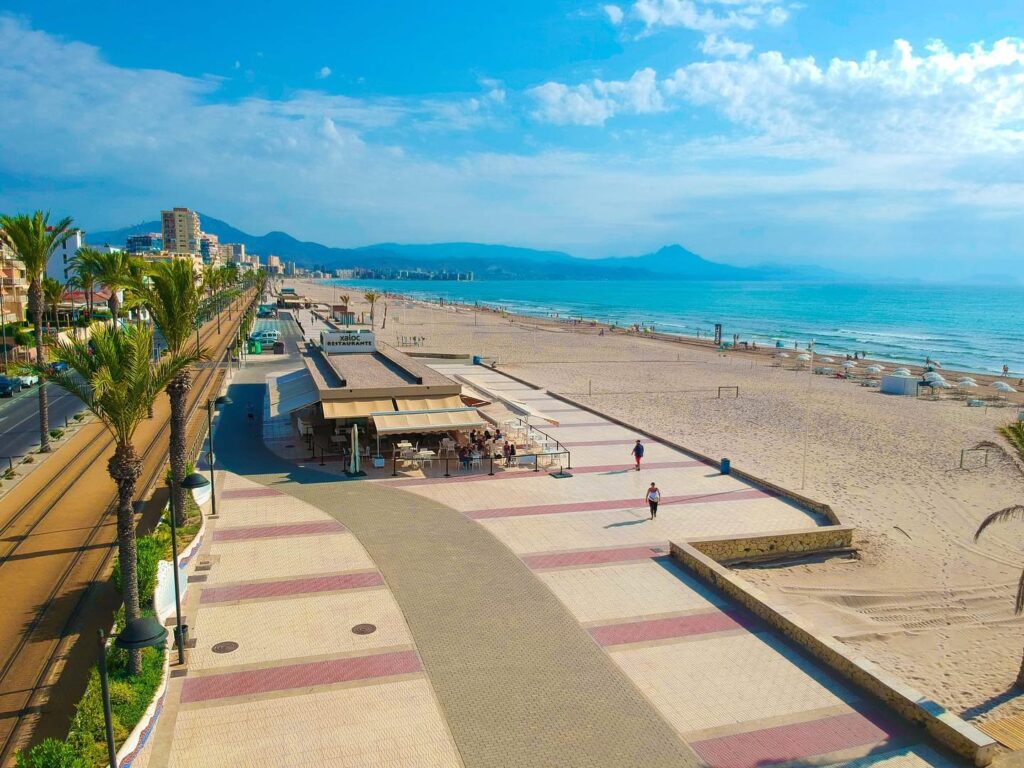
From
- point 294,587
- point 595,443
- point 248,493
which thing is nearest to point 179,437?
point 248,493

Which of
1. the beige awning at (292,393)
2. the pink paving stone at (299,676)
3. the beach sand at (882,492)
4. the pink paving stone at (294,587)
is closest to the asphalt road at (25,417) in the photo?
the beige awning at (292,393)

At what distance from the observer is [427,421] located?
2112cm

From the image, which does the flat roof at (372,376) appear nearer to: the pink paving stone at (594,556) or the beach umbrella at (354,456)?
the beach umbrella at (354,456)

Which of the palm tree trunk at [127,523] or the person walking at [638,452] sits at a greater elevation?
the palm tree trunk at [127,523]

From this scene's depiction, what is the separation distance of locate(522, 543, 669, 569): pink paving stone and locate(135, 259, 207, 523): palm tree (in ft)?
25.0

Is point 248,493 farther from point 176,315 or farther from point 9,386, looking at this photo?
point 9,386

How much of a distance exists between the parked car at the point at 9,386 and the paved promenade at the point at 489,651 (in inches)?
930

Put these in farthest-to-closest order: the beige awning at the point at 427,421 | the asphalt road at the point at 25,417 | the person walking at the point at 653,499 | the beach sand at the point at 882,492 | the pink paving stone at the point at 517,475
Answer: the asphalt road at the point at 25,417
the beige awning at the point at 427,421
the pink paving stone at the point at 517,475
the person walking at the point at 653,499
the beach sand at the point at 882,492

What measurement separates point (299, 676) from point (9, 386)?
32812 mm

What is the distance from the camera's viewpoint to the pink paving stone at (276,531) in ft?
51.4

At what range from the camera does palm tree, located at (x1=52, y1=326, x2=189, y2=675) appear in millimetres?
9477

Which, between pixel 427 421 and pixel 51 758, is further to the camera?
pixel 427 421

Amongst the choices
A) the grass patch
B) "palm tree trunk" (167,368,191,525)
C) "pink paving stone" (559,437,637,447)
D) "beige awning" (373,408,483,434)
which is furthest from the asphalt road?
"pink paving stone" (559,437,637,447)

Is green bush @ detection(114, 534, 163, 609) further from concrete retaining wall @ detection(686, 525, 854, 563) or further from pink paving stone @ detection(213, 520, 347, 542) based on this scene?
concrete retaining wall @ detection(686, 525, 854, 563)
